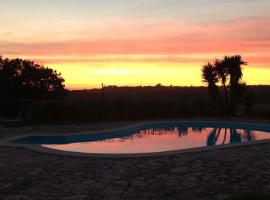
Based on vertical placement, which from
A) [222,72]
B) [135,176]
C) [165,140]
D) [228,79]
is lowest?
[165,140]

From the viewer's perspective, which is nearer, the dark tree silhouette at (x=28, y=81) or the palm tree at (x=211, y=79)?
the palm tree at (x=211, y=79)

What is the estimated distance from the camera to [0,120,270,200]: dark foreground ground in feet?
19.5

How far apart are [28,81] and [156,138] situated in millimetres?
10114

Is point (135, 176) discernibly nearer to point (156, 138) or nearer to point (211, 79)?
point (156, 138)

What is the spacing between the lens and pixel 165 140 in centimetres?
1456

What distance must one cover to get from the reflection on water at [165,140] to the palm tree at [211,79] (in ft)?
14.8

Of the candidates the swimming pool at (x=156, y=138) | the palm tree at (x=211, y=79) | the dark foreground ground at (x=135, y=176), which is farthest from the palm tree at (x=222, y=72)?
the dark foreground ground at (x=135, y=176)

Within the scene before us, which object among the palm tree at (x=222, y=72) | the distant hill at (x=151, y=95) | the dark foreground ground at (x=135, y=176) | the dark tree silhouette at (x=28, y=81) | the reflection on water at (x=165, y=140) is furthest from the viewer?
the distant hill at (x=151, y=95)

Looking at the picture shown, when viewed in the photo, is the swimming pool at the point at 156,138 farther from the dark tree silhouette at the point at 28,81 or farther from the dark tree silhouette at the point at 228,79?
the dark tree silhouette at the point at 28,81

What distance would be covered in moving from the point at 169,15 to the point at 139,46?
4235 millimetres

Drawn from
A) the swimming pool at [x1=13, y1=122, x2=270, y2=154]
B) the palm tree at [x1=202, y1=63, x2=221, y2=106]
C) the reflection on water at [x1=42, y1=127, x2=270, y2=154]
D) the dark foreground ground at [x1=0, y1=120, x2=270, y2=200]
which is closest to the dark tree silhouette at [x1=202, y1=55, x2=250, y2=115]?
the palm tree at [x1=202, y1=63, x2=221, y2=106]

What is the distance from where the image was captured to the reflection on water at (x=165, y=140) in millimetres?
12547

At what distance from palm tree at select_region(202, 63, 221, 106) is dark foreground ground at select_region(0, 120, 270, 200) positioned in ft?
40.2

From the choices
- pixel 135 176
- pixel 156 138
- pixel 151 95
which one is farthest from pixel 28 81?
pixel 151 95
